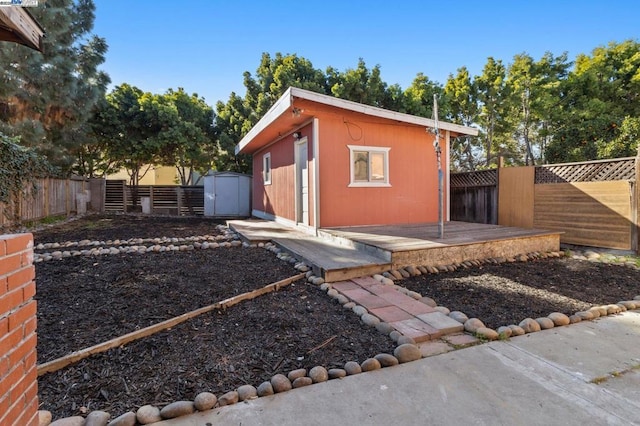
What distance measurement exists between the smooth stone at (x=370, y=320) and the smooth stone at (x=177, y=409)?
5.04 ft

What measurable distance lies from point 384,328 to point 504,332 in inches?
37.0

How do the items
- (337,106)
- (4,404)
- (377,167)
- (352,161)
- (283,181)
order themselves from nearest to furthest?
(4,404), (337,106), (352,161), (377,167), (283,181)

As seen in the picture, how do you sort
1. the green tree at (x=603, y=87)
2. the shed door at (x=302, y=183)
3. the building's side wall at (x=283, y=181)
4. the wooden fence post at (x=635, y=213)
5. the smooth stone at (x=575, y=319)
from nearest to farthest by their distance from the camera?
the smooth stone at (x=575, y=319) → the wooden fence post at (x=635, y=213) → the building's side wall at (x=283, y=181) → the shed door at (x=302, y=183) → the green tree at (x=603, y=87)

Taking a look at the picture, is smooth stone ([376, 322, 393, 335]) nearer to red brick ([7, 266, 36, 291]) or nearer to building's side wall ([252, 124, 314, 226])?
red brick ([7, 266, 36, 291])

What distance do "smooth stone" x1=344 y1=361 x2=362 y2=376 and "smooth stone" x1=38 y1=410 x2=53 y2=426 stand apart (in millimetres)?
1562

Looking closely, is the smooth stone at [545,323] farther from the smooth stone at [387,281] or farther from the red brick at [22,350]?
the red brick at [22,350]

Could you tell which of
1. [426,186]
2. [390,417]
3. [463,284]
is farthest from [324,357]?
[426,186]

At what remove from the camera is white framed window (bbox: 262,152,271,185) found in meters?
9.87

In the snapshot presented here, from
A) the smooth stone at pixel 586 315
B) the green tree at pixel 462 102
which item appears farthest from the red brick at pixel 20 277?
the green tree at pixel 462 102

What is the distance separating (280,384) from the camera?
6.16ft

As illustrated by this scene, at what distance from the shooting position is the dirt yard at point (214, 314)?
1.96 m

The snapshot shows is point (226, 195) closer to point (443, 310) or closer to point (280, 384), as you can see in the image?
point (443, 310)

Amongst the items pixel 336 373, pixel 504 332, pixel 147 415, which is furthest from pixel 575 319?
pixel 147 415

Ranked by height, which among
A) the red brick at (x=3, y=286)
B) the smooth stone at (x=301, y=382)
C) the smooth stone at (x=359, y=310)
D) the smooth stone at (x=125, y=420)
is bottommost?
the smooth stone at (x=301, y=382)
